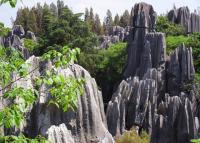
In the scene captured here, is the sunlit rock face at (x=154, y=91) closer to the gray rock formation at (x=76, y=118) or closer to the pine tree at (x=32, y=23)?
the gray rock formation at (x=76, y=118)

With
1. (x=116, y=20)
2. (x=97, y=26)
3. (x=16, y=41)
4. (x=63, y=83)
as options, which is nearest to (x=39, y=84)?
(x=63, y=83)

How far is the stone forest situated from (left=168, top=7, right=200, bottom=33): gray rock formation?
0.10m

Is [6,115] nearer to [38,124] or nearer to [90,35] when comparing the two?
[38,124]

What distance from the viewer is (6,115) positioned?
554cm

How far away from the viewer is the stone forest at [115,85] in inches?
261

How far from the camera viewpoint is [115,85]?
153 feet

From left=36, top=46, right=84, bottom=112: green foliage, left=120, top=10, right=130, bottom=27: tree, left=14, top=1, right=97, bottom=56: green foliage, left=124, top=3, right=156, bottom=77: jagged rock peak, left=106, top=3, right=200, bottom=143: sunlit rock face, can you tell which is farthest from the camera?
left=120, top=10, right=130, bottom=27: tree

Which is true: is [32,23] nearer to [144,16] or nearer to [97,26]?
[97,26]

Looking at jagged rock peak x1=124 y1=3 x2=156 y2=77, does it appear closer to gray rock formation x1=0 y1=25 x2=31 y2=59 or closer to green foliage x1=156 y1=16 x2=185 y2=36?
green foliage x1=156 y1=16 x2=185 y2=36

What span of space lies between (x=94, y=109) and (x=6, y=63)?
13204 mm

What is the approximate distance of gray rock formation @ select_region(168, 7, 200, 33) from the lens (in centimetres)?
6047

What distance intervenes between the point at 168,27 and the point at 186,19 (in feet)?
16.3

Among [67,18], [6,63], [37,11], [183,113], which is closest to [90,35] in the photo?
[67,18]

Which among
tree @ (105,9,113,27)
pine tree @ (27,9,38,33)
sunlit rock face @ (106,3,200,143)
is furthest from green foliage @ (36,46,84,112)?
tree @ (105,9,113,27)
